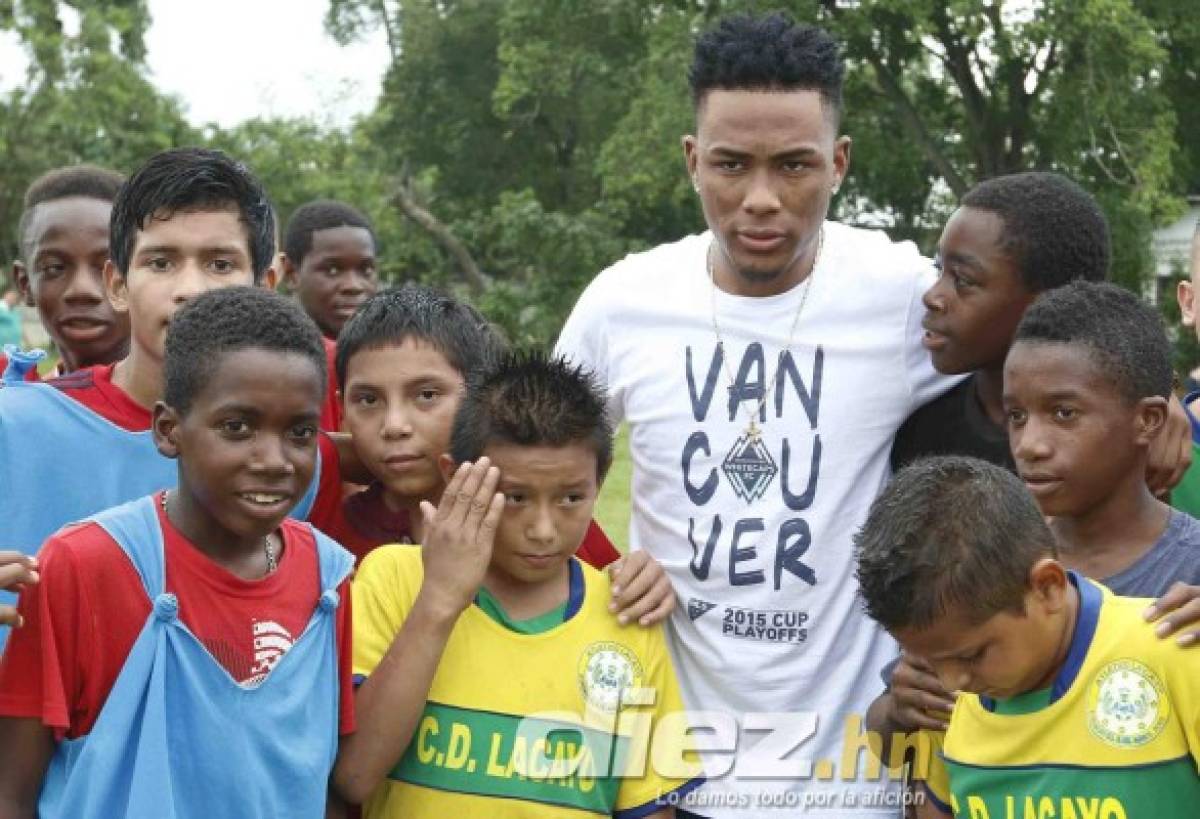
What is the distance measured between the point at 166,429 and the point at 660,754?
120 cm

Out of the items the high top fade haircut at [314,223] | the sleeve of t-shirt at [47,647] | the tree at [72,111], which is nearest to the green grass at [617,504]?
the high top fade haircut at [314,223]

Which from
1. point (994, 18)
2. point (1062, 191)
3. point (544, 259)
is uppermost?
point (1062, 191)

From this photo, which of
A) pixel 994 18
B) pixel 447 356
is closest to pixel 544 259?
pixel 994 18

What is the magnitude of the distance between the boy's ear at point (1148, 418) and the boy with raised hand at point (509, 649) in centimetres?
107

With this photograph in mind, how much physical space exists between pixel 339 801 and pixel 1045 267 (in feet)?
6.22

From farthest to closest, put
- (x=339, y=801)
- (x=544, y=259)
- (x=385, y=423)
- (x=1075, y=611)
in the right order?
(x=544, y=259) → (x=385, y=423) → (x=339, y=801) → (x=1075, y=611)

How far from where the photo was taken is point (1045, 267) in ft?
12.0

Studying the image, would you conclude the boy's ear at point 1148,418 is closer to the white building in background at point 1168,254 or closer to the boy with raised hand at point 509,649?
the boy with raised hand at point 509,649

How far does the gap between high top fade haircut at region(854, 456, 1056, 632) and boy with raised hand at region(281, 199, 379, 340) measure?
454 centimetres

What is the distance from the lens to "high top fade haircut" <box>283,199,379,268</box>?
7484 mm

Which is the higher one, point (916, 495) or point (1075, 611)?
point (916, 495)

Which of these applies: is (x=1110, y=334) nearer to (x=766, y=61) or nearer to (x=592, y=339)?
(x=766, y=61)

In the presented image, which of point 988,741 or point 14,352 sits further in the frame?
point 14,352

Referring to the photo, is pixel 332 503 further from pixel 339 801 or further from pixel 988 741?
pixel 988 741
